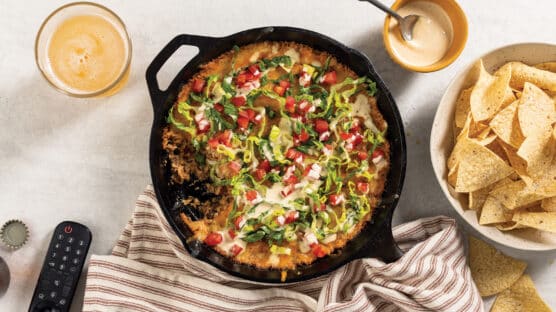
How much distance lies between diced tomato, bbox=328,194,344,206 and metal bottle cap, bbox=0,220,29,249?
1.40m

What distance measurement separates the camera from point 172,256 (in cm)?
303

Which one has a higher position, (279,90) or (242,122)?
(279,90)

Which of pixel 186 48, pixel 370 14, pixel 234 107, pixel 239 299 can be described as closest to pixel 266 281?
pixel 239 299

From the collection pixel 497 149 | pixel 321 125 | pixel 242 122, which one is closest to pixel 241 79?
pixel 242 122

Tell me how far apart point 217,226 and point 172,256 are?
0.93ft

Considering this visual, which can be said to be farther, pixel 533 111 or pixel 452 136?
pixel 452 136

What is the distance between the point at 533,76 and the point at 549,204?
0.55 meters

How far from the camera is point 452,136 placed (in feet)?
9.63

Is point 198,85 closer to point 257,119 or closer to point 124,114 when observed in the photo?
point 257,119

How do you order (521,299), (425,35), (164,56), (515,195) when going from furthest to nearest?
1. (521,299)
2. (425,35)
3. (515,195)
4. (164,56)

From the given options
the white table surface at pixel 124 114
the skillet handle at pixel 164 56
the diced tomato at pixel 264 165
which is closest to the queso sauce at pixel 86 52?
the white table surface at pixel 124 114

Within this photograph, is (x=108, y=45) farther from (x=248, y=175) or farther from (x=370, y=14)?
(x=370, y=14)

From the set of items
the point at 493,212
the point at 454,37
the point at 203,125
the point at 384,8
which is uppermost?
the point at 384,8

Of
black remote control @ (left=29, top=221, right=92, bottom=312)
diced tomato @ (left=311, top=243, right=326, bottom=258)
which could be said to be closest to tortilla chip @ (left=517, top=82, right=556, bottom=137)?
diced tomato @ (left=311, top=243, right=326, bottom=258)
